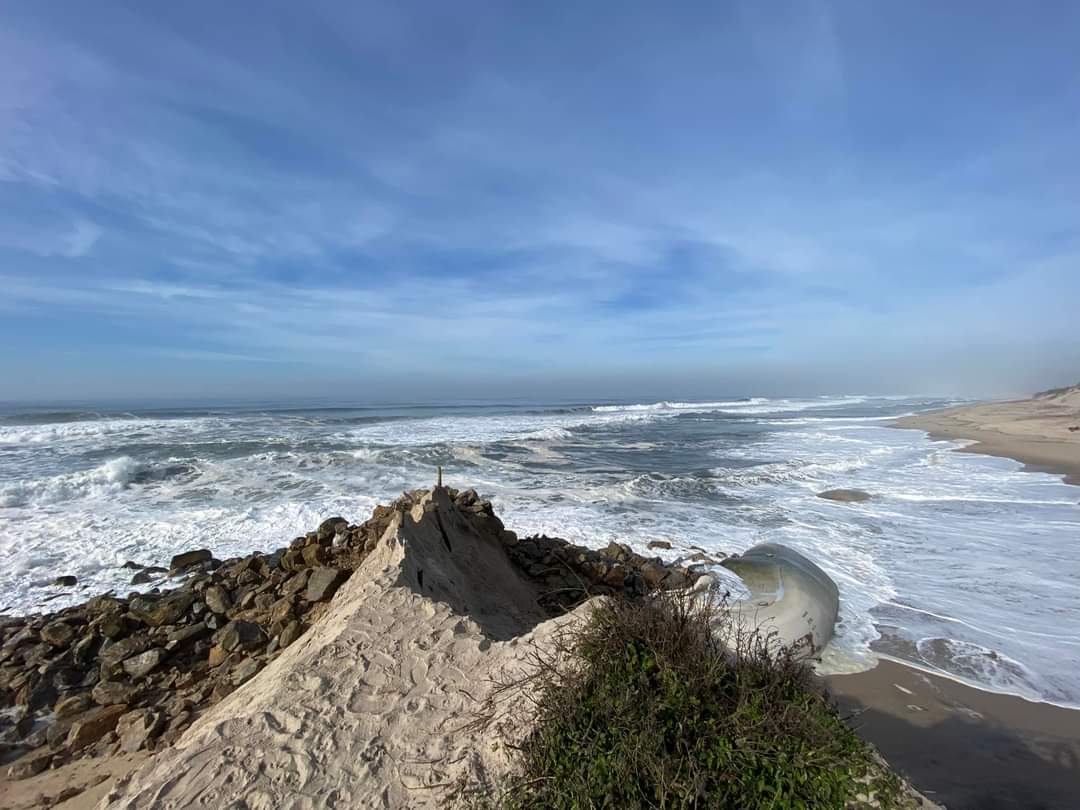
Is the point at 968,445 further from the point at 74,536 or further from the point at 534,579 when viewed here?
the point at 74,536

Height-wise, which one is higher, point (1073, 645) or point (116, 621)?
point (116, 621)

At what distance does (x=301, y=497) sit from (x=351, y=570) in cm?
885

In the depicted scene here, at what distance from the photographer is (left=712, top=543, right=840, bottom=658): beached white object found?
6883 mm

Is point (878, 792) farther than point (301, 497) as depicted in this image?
No

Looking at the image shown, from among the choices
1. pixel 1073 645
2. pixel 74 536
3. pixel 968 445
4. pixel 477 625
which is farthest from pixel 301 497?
pixel 968 445

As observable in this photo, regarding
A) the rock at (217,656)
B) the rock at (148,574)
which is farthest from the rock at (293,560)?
the rock at (148,574)

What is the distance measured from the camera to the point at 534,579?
8.02 meters

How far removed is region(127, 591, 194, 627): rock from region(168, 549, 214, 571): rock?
6.75 feet

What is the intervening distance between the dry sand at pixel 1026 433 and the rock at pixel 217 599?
879 inches

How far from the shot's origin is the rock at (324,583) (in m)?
6.38

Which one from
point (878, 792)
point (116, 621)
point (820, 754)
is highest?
point (820, 754)

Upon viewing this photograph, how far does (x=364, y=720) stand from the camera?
12.2 feet

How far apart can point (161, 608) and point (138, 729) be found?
2.47 metres

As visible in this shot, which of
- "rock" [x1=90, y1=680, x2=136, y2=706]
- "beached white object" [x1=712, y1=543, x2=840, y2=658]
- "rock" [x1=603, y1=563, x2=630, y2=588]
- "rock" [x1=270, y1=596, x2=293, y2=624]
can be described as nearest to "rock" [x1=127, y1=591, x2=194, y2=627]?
"rock" [x1=90, y1=680, x2=136, y2=706]
